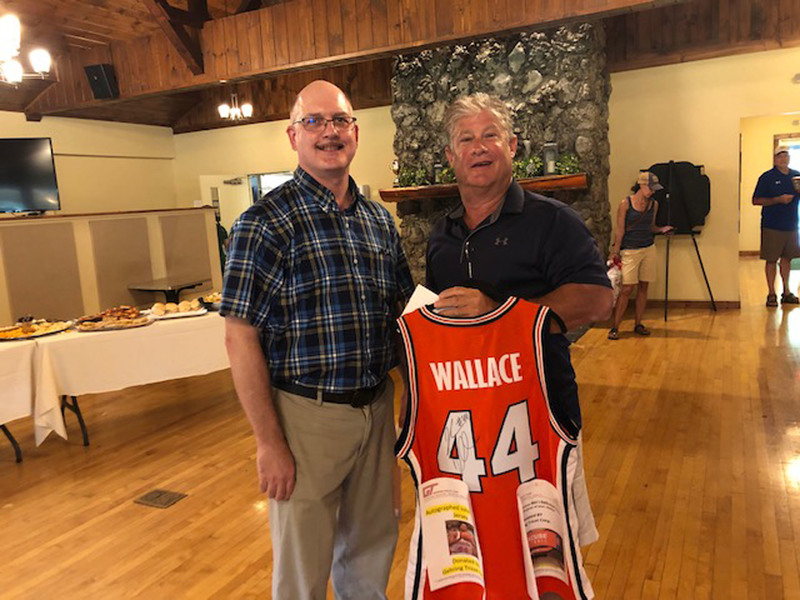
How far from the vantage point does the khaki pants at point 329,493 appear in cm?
152

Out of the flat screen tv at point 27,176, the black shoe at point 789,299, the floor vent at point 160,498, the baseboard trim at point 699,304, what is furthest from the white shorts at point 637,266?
the flat screen tv at point 27,176

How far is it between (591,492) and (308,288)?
204cm

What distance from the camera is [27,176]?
785 cm

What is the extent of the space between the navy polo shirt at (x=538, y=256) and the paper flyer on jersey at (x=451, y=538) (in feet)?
1.08

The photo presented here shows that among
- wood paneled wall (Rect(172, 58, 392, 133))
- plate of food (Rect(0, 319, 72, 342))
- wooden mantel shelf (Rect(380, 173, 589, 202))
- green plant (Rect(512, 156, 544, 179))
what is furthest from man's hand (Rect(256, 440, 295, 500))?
wood paneled wall (Rect(172, 58, 392, 133))

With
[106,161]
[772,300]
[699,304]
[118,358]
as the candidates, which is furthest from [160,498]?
[106,161]

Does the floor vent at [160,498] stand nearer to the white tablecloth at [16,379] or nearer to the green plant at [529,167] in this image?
the white tablecloth at [16,379]

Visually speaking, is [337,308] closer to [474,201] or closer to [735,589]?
[474,201]

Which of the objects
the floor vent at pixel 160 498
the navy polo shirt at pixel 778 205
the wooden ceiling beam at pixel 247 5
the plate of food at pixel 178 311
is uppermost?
the wooden ceiling beam at pixel 247 5

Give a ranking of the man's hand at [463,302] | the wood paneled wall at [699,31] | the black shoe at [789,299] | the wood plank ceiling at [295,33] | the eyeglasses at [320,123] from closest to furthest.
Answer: the man's hand at [463,302] → the eyeglasses at [320,123] → the wood plank ceiling at [295,33] → the wood paneled wall at [699,31] → the black shoe at [789,299]

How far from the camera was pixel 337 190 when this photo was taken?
1559 millimetres

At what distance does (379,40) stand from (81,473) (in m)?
4.18

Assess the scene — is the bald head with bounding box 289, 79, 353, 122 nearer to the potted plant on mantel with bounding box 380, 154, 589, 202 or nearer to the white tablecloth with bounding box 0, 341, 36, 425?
the white tablecloth with bounding box 0, 341, 36, 425

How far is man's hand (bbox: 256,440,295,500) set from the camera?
1.46m
